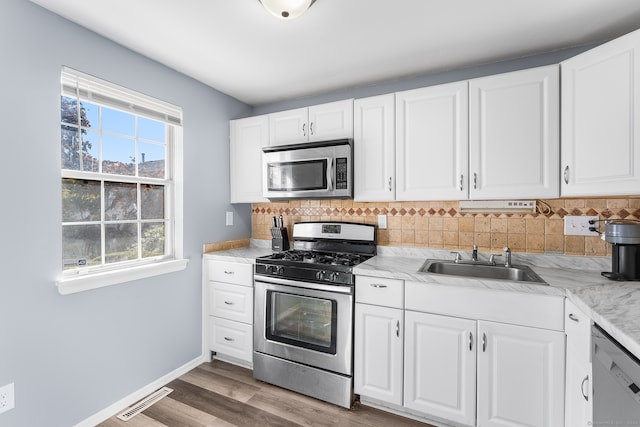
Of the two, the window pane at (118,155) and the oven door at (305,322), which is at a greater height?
the window pane at (118,155)

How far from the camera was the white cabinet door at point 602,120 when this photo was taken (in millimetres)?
1464

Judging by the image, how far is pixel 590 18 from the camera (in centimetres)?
167

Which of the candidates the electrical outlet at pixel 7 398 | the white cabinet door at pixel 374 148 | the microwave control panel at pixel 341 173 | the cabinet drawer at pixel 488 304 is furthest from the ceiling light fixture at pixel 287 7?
the electrical outlet at pixel 7 398

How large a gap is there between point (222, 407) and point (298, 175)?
1766mm

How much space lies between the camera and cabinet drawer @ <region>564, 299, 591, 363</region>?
128cm

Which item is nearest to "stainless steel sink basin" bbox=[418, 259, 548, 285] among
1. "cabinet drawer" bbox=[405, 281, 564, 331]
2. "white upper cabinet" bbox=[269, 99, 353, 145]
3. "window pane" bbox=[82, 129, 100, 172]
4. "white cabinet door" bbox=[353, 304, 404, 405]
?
"cabinet drawer" bbox=[405, 281, 564, 331]

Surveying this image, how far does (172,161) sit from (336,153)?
54.0 inches

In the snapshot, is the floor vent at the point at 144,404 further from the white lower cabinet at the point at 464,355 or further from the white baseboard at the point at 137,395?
the white lower cabinet at the point at 464,355

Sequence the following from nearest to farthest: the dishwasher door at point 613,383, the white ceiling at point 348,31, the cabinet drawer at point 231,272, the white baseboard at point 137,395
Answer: the dishwasher door at point 613,383
the white ceiling at point 348,31
the white baseboard at point 137,395
the cabinet drawer at point 231,272

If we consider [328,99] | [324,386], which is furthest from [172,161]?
[324,386]

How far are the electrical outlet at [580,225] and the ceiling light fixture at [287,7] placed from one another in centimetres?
210

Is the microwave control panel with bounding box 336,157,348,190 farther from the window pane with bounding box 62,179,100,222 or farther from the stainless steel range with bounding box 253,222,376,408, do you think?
the window pane with bounding box 62,179,100,222

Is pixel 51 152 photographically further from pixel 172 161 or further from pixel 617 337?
pixel 617 337

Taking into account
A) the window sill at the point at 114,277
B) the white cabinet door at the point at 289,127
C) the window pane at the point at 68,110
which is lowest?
the window sill at the point at 114,277
